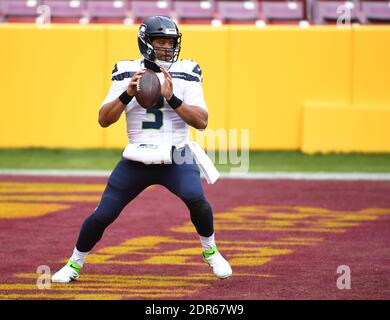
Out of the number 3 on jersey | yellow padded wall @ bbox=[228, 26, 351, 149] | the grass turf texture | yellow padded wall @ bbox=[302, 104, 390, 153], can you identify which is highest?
the number 3 on jersey

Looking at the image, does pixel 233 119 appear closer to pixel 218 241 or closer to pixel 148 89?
pixel 218 241

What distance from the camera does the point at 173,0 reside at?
18.8 m

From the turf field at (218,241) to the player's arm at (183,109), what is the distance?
1.06 m

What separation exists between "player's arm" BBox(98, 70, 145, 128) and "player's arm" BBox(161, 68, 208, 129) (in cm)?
17

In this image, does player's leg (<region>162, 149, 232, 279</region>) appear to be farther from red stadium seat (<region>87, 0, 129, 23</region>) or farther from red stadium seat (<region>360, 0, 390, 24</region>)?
red stadium seat (<region>360, 0, 390, 24</region>)

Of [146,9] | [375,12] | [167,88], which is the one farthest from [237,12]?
[167,88]

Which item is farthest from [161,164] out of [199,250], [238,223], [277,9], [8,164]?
[277,9]

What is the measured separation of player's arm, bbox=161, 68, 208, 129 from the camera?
7.13 meters

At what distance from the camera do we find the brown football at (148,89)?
7.04 m

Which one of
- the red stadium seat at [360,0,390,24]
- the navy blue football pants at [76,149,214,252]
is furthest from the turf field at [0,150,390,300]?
the red stadium seat at [360,0,390,24]

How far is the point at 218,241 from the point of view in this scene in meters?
9.50

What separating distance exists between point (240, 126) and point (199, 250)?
7.34 m

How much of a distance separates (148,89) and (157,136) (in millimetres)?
454
